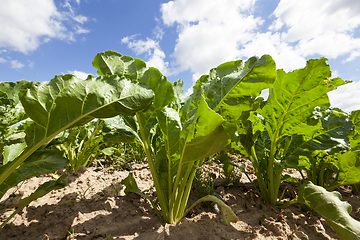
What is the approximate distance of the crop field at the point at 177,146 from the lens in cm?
100

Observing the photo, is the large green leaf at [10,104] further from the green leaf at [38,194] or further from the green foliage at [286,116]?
the green foliage at [286,116]

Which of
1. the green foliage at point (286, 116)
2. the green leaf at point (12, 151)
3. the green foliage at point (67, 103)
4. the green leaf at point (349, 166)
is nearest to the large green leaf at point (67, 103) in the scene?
the green foliage at point (67, 103)

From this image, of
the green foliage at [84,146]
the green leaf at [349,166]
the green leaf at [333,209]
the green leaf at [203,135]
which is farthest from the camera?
the green foliage at [84,146]

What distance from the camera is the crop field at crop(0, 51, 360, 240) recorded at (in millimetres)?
1005

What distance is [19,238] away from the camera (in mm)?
1281

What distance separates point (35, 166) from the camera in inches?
50.1

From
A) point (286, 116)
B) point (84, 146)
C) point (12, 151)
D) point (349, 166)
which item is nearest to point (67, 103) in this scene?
point (12, 151)

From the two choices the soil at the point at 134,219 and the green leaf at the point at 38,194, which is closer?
the green leaf at the point at 38,194

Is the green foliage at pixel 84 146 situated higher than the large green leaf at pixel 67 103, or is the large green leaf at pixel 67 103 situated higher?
the green foliage at pixel 84 146

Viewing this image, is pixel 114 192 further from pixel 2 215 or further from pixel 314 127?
pixel 314 127

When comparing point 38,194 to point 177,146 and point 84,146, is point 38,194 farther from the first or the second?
point 84,146

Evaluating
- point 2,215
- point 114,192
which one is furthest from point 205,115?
point 2,215

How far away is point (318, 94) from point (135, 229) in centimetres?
176

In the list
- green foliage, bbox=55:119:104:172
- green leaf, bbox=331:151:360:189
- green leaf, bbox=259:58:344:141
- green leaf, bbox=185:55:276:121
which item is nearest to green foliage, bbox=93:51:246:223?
green leaf, bbox=185:55:276:121
